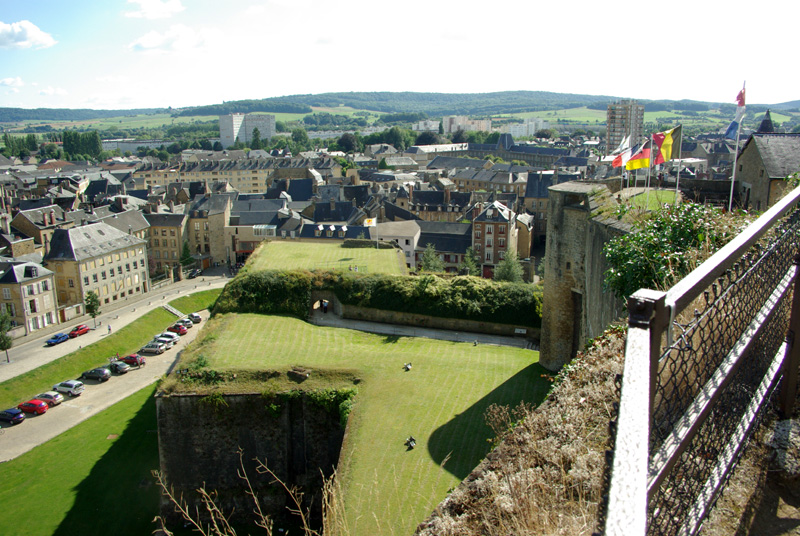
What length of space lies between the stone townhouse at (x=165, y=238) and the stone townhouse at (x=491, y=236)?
101 feet

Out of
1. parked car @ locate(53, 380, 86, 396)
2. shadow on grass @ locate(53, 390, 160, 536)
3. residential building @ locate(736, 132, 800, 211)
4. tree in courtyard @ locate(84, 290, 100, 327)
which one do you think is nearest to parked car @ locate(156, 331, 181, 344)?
tree in courtyard @ locate(84, 290, 100, 327)

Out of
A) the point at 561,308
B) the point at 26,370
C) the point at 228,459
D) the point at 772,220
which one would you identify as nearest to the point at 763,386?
the point at 772,220

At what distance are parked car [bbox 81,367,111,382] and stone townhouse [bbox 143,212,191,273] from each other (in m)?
29.0

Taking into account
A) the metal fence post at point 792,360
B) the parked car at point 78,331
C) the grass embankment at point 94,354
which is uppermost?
the metal fence post at point 792,360

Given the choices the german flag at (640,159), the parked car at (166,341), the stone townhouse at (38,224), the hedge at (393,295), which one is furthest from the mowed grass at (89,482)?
the stone townhouse at (38,224)

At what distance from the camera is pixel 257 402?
1945 cm

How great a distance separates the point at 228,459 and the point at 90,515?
5.43m

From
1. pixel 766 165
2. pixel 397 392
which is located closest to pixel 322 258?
pixel 397 392

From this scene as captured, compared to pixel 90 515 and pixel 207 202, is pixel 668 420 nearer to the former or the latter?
pixel 90 515

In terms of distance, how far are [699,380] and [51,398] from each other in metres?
34.5

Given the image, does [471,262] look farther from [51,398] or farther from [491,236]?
[51,398]

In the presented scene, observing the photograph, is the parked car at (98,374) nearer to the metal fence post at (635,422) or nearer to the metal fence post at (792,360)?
the metal fence post at (792,360)

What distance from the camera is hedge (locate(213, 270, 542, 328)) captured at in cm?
2670

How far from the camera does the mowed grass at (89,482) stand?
65.6 feet
